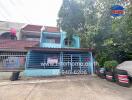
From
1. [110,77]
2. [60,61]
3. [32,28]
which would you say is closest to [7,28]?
[32,28]

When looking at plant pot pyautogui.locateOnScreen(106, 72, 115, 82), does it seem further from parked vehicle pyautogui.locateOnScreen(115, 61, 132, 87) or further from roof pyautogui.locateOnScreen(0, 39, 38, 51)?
roof pyautogui.locateOnScreen(0, 39, 38, 51)

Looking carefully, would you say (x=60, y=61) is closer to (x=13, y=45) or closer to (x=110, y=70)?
(x=110, y=70)

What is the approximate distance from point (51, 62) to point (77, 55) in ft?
6.91

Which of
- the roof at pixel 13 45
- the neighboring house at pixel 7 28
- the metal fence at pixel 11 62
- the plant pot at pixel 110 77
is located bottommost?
the plant pot at pixel 110 77

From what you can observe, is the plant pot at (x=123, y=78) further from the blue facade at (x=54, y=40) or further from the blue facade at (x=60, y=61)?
the blue facade at (x=54, y=40)

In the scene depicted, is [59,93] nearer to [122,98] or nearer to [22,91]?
[22,91]

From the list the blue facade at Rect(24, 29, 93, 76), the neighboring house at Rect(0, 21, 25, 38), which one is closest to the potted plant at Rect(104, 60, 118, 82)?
the blue facade at Rect(24, 29, 93, 76)

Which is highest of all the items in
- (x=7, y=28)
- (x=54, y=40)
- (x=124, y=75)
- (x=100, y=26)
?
(x=7, y=28)

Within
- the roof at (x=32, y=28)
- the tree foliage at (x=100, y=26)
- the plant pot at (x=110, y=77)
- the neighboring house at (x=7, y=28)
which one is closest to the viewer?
the plant pot at (x=110, y=77)

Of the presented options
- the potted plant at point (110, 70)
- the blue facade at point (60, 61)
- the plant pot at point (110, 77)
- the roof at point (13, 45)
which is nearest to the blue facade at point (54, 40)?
the roof at point (13, 45)

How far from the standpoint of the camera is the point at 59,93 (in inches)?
280

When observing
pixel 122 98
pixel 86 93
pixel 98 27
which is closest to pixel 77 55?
pixel 98 27

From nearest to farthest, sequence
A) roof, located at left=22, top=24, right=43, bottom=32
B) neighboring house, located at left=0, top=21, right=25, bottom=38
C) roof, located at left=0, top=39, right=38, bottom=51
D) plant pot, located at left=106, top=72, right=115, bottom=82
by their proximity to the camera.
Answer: plant pot, located at left=106, top=72, right=115, bottom=82, roof, located at left=0, top=39, right=38, bottom=51, neighboring house, located at left=0, top=21, right=25, bottom=38, roof, located at left=22, top=24, right=43, bottom=32

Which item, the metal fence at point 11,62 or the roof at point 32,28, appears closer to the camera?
the metal fence at point 11,62
